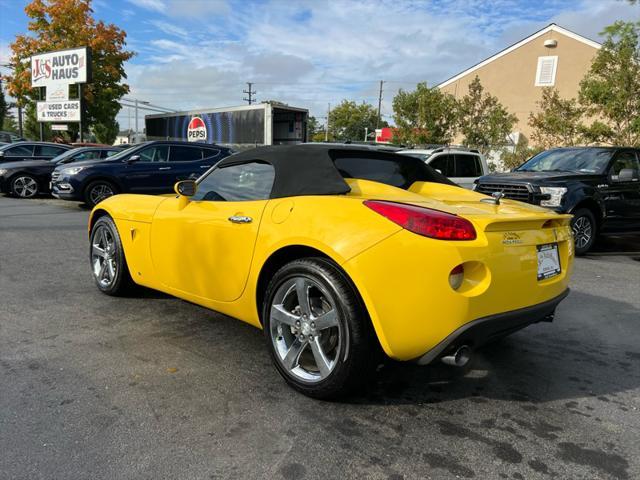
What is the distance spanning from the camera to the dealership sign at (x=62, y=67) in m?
20.2

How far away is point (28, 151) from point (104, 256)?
531 inches

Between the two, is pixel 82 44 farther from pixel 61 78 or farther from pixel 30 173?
pixel 30 173

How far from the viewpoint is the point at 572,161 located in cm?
880

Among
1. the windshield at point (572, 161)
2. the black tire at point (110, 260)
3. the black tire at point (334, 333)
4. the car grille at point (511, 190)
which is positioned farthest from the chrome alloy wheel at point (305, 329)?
the windshield at point (572, 161)

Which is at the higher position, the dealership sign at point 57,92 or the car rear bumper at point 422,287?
the dealership sign at point 57,92

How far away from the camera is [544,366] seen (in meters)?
3.46

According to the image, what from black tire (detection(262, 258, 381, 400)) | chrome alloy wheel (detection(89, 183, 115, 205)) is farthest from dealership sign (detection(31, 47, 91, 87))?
black tire (detection(262, 258, 381, 400))

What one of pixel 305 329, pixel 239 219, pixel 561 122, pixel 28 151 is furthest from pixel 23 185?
pixel 561 122

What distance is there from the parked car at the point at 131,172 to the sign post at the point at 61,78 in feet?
34.4

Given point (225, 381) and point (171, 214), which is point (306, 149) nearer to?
point (171, 214)

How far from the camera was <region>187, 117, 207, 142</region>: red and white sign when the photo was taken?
27603 mm

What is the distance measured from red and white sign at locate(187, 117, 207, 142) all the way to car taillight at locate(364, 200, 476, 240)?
1031 inches

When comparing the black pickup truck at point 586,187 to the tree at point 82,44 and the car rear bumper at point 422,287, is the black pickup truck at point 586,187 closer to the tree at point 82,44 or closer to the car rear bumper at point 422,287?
the car rear bumper at point 422,287

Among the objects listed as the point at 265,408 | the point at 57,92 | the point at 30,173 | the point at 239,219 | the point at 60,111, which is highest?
the point at 57,92
